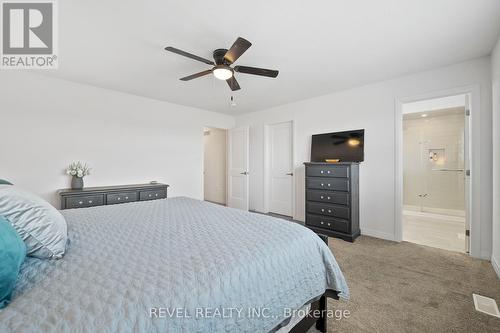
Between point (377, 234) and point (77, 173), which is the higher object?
point (77, 173)

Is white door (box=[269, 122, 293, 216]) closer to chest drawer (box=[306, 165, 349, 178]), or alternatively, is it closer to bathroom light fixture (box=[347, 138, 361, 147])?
chest drawer (box=[306, 165, 349, 178])

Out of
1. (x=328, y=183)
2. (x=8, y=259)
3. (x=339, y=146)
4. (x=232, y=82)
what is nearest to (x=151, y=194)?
(x=232, y=82)

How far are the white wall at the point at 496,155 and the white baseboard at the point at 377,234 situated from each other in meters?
1.03

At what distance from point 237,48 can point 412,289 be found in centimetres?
277

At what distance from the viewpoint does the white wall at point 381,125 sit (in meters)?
2.60

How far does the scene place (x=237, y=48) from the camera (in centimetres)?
194

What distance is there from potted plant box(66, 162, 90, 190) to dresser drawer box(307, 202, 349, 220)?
11.9 ft

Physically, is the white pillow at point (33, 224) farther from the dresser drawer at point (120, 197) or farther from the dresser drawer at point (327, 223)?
the dresser drawer at point (327, 223)

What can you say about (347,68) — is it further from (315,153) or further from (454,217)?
(454,217)

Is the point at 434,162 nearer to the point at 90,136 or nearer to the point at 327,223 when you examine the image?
the point at 327,223

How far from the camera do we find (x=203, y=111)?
4969mm

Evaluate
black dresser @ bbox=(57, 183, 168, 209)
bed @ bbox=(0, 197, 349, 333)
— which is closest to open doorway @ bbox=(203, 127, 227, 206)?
black dresser @ bbox=(57, 183, 168, 209)

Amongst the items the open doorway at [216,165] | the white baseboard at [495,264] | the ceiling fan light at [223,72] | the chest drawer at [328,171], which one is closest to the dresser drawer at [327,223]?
the chest drawer at [328,171]

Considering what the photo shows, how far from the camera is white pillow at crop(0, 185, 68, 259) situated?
0.93 metres
